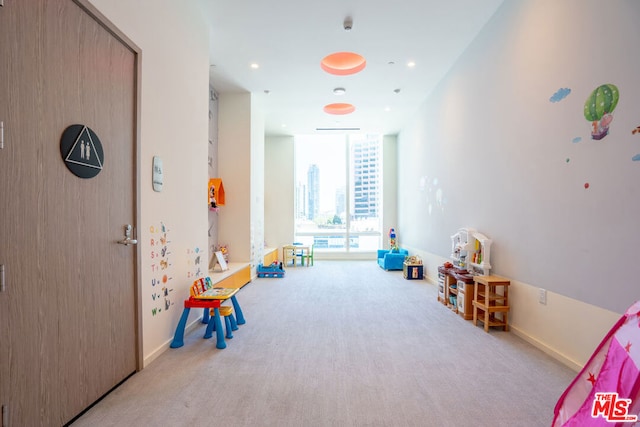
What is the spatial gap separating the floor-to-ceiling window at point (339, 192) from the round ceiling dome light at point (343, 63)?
3.95 meters

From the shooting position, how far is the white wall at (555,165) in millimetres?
1935

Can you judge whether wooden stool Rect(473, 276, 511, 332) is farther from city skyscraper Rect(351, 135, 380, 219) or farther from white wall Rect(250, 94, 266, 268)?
city skyscraper Rect(351, 135, 380, 219)

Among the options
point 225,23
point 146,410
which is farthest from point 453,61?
point 146,410

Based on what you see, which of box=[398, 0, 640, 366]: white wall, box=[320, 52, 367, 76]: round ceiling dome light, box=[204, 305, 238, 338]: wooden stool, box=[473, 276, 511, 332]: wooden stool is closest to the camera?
box=[398, 0, 640, 366]: white wall

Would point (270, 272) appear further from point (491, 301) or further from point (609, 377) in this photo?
point (609, 377)

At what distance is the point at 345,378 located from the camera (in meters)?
A: 2.11

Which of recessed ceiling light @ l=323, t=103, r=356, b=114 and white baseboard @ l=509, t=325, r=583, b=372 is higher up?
recessed ceiling light @ l=323, t=103, r=356, b=114

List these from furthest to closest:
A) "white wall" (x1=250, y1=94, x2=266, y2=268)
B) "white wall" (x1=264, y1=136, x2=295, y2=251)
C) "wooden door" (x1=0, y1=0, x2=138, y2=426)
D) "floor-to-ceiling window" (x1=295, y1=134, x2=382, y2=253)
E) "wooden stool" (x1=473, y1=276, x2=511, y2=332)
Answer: "floor-to-ceiling window" (x1=295, y1=134, x2=382, y2=253) → "white wall" (x1=264, y1=136, x2=295, y2=251) → "white wall" (x1=250, y1=94, x2=266, y2=268) → "wooden stool" (x1=473, y1=276, x2=511, y2=332) → "wooden door" (x1=0, y1=0, x2=138, y2=426)

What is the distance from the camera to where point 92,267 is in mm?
1809

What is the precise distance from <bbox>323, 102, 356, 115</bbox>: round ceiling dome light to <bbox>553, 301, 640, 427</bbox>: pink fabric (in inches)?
215

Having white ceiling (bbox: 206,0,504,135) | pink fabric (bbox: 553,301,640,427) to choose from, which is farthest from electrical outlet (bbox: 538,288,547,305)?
white ceiling (bbox: 206,0,504,135)

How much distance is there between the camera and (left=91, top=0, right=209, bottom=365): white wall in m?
2.30

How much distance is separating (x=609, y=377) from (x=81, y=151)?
2.76m

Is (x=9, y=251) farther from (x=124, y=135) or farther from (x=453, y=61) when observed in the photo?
(x=453, y=61)
